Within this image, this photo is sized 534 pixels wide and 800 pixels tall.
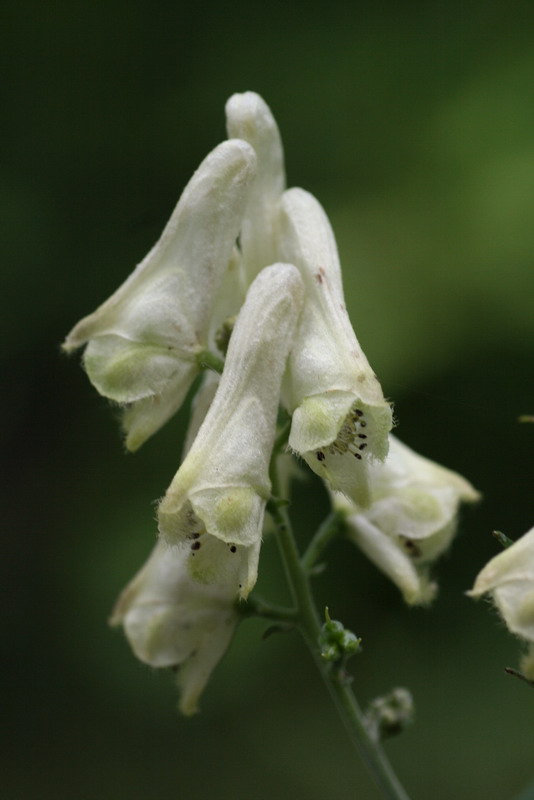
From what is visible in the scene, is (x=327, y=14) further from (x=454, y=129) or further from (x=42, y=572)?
(x=42, y=572)

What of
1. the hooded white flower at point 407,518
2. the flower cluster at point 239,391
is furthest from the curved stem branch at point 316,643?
the hooded white flower at point 407,518

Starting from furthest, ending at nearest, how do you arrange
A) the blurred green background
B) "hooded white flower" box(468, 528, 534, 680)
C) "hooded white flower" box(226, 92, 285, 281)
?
the blurred green background
"hooded white flower" box(226, 92, 285, 281)
"hooded white flower" box(468, 528, 534, 680)

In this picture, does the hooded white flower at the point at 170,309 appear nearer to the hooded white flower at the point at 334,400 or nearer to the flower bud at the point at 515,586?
the hooded white flower at the point at 334,400

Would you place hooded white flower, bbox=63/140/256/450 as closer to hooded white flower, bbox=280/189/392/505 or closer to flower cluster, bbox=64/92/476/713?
flower cluster, bbox=64/92/476/713

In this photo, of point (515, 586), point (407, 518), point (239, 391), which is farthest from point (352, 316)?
point (515, 586)

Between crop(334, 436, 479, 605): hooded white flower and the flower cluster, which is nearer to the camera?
the flower cluster

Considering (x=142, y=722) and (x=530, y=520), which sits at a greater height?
(x=530, y=520)

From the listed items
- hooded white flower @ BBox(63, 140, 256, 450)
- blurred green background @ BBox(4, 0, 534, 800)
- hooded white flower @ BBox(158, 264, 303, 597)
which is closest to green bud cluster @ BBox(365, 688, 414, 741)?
hooded white flower @ BBox(158, 264, 303, 597)

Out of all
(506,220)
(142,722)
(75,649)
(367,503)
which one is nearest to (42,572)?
(75,649)
